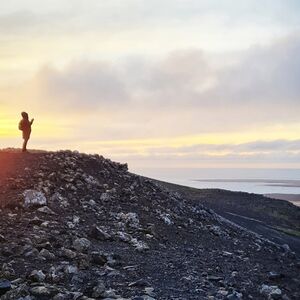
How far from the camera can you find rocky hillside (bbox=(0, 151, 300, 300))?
14.6m

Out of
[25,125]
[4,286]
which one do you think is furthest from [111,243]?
[25,125]

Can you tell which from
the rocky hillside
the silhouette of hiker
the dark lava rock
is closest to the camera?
the dark lava rock

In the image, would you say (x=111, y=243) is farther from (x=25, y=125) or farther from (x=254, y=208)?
(x=254, y=208)

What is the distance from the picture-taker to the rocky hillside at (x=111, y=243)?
47.8 feet

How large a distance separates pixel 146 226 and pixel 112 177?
20.5 feet

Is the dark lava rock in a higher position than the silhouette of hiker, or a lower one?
lower

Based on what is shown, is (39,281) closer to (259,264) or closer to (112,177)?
(259,264)

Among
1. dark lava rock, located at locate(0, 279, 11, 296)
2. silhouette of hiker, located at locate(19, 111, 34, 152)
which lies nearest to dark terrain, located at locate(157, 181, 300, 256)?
silhouette of hiker, located at locate(19, 111, 34, 152)

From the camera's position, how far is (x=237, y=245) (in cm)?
2531

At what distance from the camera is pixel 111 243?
19469mm

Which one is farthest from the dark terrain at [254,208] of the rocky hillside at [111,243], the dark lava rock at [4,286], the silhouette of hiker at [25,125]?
the dark lava rock at [4,286]

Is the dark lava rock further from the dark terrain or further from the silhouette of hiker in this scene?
the dark terrain

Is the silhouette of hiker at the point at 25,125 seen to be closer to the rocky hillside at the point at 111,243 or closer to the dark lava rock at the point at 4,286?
the rocky hillside at the point at 111,243

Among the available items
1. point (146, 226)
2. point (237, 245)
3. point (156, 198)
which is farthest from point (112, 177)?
point (237, 245)
